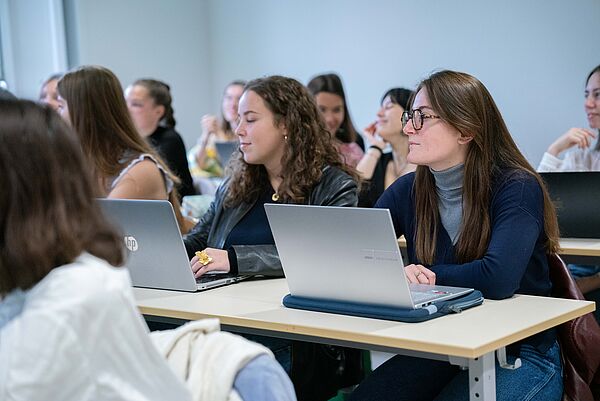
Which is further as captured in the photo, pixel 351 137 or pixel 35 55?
pixel 35 55

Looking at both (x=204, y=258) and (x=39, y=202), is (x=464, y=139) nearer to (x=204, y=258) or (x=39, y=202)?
(x=204, y=258)

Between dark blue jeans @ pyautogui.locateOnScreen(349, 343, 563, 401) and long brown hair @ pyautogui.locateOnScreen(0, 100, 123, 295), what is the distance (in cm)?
111

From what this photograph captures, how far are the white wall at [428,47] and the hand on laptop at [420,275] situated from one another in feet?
9.27

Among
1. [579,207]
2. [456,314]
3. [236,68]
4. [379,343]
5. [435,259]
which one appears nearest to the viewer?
[379,343]

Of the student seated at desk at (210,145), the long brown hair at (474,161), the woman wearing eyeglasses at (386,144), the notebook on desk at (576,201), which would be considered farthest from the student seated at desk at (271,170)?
the student seated at desk at (210,145)

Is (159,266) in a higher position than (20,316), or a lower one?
lower

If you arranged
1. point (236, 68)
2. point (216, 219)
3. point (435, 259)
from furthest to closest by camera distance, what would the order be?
point (236, 68) < point (216, 219) < point (435, 259)

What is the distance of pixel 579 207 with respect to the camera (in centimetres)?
305

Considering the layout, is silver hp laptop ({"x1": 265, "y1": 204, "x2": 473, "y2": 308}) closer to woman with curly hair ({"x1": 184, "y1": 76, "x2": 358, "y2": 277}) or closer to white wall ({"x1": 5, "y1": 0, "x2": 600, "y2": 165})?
woman with curly hair ({"x1": 184, "y1": 76, "x2": 358, "y2": 277})

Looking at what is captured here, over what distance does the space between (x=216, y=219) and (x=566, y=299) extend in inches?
45.4

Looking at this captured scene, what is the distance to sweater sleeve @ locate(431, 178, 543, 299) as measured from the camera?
82.7 inches

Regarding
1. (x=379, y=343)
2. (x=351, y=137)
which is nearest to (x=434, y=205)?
(x=379, y=343)

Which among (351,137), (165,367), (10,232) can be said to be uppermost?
(10,232)

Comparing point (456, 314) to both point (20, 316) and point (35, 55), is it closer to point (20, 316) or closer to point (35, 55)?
point (20, 316)
